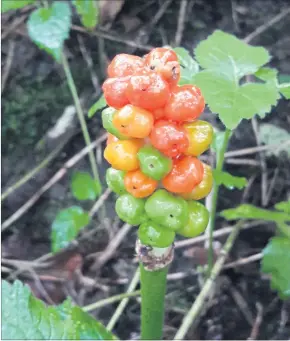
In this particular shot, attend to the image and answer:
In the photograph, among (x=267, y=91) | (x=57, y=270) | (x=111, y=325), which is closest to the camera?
(x=267, y=91)

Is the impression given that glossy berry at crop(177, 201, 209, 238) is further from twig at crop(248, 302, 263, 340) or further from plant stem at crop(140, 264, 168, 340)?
twig at crop(248, 302, 263, 340)

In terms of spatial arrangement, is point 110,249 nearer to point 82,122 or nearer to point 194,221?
point 82,122

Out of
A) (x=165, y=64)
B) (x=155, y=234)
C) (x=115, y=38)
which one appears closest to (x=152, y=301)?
(x=155, y=234)

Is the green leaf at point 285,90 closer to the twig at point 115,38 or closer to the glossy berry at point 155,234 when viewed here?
Answer: the glossy berry at point 155,234

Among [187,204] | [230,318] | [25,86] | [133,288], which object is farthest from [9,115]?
[187,204]

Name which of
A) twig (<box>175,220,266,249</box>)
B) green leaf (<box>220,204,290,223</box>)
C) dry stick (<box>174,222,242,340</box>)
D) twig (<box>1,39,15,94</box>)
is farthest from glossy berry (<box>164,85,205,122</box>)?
twig (<box>1,39,15,94</box>)

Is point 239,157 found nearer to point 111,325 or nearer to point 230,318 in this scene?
point 230,318
